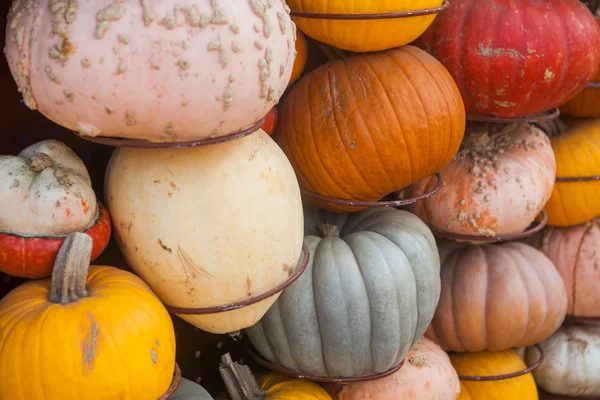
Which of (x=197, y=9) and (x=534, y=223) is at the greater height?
(x=197, y=9)

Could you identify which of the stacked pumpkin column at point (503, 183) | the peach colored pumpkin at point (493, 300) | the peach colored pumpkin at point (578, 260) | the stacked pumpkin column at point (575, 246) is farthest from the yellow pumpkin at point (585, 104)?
the peach colored pumpkin at point (493, 300)

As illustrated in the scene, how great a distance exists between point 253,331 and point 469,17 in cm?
95

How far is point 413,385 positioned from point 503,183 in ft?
1.90

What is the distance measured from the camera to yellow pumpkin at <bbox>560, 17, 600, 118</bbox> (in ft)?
7.23

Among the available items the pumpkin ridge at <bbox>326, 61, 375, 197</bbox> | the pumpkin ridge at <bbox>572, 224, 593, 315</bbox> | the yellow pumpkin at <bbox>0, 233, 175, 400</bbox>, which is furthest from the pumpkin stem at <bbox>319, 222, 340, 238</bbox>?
the pumpkin ridge at <bbox>572, 224, 593, 315</bbox>

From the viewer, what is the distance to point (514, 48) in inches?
68.8

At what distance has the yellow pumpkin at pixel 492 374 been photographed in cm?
204

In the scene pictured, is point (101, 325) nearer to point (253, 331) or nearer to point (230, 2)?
point (230, 2)

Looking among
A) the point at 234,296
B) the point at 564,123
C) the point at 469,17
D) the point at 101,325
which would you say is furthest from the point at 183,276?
the point at 564,123

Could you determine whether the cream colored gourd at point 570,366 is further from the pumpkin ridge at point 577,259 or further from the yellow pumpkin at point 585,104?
the yellow pumpkin at point 585,104

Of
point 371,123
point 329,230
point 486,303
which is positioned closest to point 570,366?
point 486,303

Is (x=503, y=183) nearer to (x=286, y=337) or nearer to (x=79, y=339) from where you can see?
(x=286, y=337)

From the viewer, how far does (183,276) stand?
1213mm

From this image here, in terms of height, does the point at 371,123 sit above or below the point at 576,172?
above
